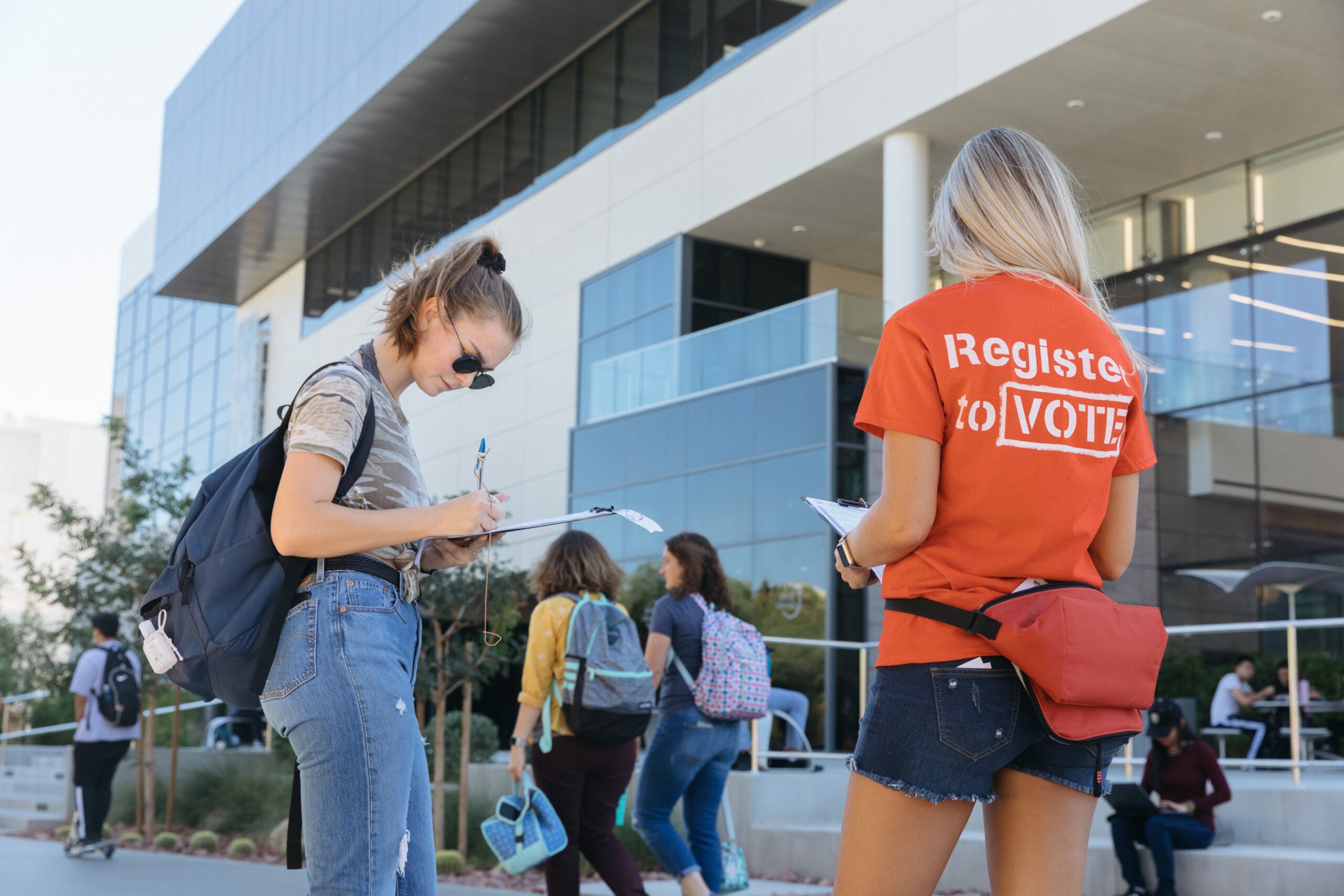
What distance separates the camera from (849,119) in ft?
57.7

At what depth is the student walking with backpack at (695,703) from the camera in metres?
6.06

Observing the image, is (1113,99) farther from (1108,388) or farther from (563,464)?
(1108,388)

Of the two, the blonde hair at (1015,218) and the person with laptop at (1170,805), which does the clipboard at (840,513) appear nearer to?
the blonde hair at (1015,218)

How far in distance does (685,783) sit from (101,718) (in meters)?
6.27

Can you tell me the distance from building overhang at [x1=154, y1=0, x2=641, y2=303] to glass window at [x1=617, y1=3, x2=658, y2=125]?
14.9 inches

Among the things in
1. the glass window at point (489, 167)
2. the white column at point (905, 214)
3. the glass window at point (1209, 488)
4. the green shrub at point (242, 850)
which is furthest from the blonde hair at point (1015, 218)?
the glass window at point (489, 167)

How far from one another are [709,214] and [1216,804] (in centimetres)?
1399

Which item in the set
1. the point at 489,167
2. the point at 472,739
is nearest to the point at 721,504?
the point at 472,739

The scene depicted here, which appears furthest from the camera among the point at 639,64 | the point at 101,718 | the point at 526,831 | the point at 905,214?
the point at 639,64

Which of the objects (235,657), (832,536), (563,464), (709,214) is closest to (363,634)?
(235,657)

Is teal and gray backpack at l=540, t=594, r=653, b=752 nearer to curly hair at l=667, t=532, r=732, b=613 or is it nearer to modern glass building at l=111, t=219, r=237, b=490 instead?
curly hair at l=667, t=532, r=732, b=613

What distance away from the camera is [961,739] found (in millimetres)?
2180

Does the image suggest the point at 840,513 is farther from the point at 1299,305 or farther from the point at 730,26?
the point at 730,26

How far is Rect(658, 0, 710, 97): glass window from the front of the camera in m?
20.7
